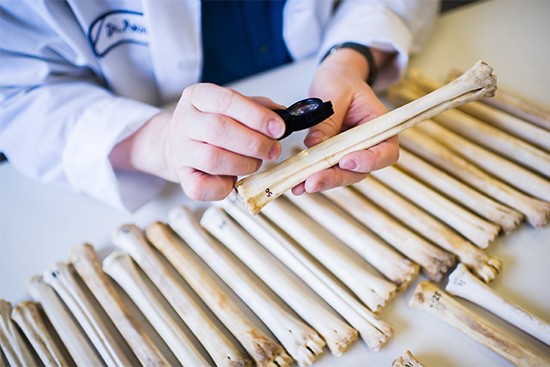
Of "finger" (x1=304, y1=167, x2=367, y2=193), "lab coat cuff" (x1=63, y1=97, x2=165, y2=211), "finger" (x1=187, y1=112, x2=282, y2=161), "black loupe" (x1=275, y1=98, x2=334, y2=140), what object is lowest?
"finger" (x1=304, y1=167, x2=367, y2=193)

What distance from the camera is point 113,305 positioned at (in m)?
0.68

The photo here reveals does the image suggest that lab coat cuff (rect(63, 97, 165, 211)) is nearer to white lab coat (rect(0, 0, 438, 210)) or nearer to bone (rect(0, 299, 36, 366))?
white lab coat (rect(0, 0, 438, 210))

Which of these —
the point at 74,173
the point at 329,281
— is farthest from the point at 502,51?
the point at 74,173

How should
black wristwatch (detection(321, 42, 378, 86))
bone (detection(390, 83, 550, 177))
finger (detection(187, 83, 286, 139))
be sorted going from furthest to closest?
black wristwatch (detection(321, 42, 378, 86)), bone (detection(390, 83, 550, 177)), finger (detection(187, 83, 286, 139))

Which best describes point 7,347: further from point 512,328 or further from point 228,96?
point 512,328

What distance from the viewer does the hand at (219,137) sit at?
0.53m

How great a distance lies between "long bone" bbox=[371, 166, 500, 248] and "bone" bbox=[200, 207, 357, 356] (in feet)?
0.82

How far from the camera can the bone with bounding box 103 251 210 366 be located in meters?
0.62

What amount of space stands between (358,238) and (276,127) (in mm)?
278

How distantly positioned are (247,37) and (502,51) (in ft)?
1.99

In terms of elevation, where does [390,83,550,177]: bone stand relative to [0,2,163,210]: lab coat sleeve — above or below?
below

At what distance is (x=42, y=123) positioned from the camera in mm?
805

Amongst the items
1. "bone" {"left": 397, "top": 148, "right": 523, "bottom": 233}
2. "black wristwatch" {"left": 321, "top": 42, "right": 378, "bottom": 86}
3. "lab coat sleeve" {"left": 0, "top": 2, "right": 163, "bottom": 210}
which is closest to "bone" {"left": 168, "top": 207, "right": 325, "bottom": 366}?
"lab coat sleeve" {"left": 0, "top": 2, "right": 163, "bottom": 210}

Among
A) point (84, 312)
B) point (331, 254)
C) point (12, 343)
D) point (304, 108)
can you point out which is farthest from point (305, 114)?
point (12, 343)
